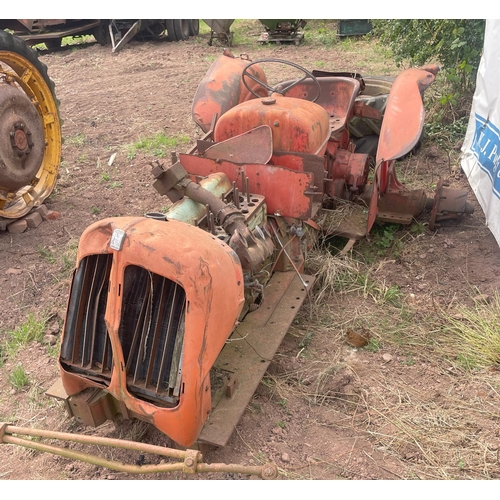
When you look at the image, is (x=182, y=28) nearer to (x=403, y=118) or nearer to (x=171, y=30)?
(x=171, y=30)

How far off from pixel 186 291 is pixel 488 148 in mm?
3695

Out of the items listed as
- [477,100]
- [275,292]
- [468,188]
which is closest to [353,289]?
[275,292]

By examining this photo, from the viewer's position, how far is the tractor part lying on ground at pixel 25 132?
4500mm

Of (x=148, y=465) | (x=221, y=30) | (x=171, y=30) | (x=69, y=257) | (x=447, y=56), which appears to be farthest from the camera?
(x=171, y=30)

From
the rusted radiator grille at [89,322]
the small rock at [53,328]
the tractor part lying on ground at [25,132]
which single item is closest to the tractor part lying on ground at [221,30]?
the tractor part lying on ground at [25,132]

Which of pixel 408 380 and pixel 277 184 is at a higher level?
pixel 277 184

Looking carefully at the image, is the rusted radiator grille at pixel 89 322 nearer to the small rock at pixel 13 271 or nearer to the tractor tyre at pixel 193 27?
the small rock at pixel 13 271

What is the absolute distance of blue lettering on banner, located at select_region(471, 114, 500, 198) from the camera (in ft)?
14.8

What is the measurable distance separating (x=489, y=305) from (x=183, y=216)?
220 cm

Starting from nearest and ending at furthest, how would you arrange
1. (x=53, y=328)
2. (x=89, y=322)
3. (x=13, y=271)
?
(x=89, y=322)
(x=53, y=328)
(x=13, y=271)

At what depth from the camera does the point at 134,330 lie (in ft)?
7.79

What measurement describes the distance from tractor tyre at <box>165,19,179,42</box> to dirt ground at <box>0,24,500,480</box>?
262 inches

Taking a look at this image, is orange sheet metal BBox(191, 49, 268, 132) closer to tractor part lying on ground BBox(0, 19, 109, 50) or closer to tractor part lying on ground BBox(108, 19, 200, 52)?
tractor part lying on ground BBox(108, 19, 200, 52)

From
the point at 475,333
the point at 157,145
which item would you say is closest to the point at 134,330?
the point at 475,333
